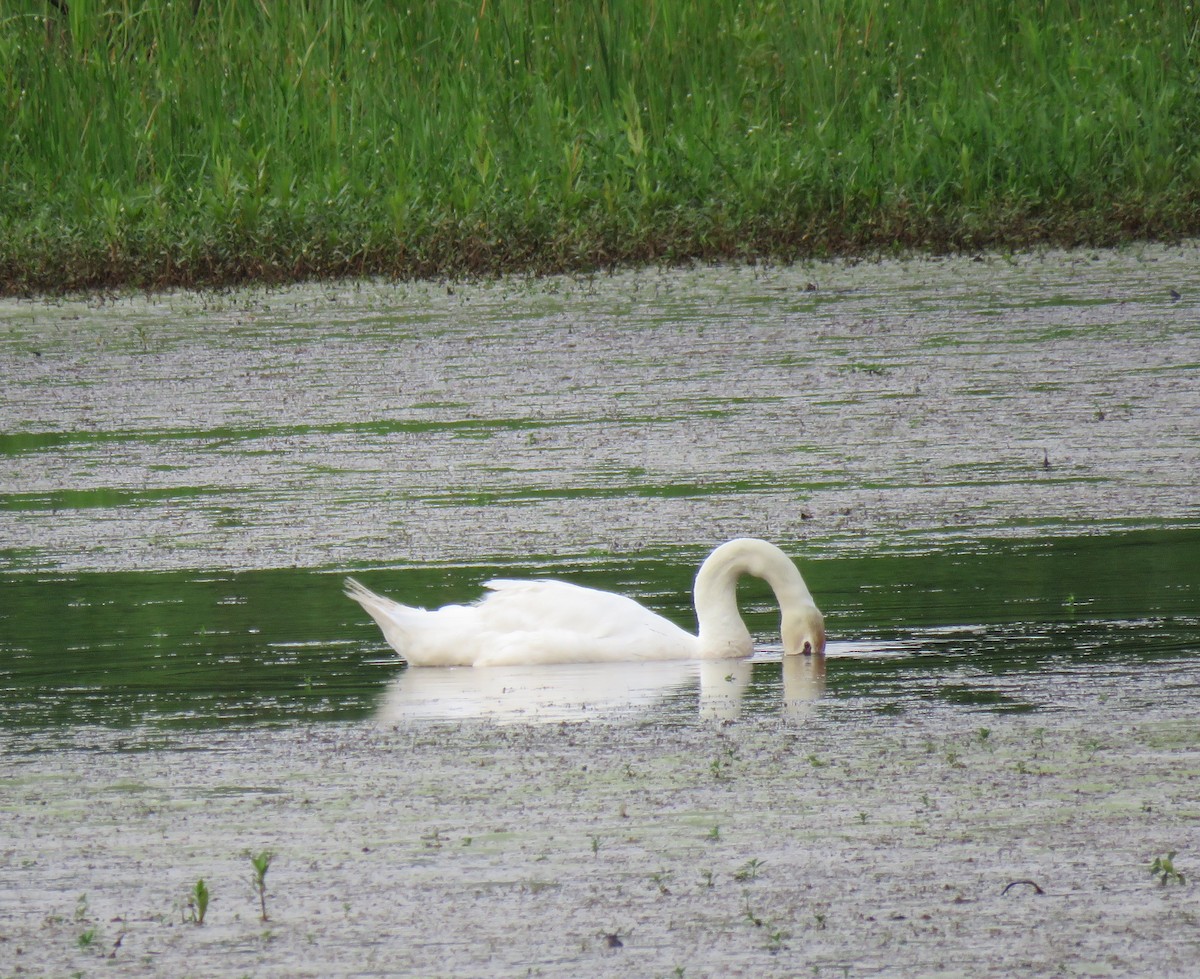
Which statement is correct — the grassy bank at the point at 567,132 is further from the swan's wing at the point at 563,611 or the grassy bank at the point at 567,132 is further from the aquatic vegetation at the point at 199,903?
the aquatic vegetation at the point at 199,903

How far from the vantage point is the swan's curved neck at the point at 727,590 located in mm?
6669

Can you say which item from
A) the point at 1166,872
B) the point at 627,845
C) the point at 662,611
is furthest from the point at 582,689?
the point at 1166,872

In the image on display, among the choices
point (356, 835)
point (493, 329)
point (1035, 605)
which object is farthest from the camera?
point (493, 329)

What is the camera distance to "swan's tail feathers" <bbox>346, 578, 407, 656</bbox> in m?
6.60

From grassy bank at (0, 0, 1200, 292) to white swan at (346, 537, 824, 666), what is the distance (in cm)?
854

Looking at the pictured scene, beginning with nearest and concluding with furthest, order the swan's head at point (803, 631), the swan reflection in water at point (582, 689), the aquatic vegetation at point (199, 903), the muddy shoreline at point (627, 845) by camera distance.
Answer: the muddy shoreline at point (627, 845) → the aquatic vegetation at point (199, 903) → the swan reflection in water at point (582, 689) → the swan's head at point (803, 631)

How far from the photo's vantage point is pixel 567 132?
1634cm

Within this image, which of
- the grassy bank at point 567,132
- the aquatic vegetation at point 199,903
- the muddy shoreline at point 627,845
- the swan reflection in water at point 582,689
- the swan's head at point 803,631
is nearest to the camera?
the muddy shoreline at point 627,845

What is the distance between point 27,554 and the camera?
8.14m

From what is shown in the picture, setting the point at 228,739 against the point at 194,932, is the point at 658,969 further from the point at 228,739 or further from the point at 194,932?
the point at 228,739

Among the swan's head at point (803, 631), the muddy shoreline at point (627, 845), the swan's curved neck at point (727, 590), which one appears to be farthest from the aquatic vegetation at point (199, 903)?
the swan's curved neck at point (727, 590)

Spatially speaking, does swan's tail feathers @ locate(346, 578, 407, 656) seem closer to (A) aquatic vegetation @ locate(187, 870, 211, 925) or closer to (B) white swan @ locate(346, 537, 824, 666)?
(B) white swan @ locate(346, 537, 824, 666)

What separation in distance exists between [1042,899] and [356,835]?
1.28 meters

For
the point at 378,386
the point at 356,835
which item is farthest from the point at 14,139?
the point at 356,835
